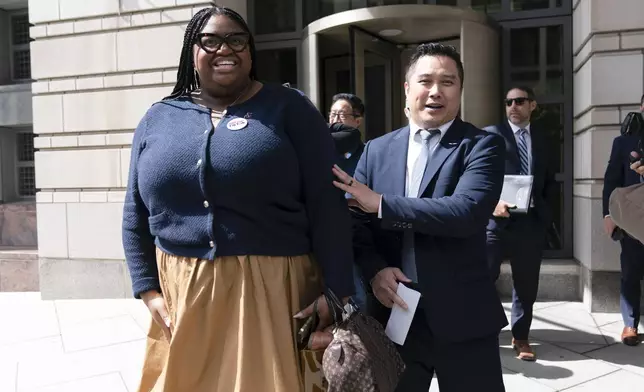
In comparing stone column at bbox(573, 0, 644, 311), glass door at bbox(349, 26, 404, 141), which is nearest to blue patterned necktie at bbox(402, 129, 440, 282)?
stone column at bbox(573, 0, 644, 311)

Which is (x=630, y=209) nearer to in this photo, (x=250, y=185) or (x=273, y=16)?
(x=250, y=185)

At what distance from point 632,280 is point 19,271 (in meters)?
8.54

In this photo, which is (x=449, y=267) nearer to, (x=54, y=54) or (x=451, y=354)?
(x=451, y=354)

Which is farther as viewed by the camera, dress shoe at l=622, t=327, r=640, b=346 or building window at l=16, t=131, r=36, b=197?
building window at l=16, t=131, r=36, b=197

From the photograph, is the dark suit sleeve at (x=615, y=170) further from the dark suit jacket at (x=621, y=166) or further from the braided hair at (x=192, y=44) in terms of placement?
the braided hair at (x=192, y=44)

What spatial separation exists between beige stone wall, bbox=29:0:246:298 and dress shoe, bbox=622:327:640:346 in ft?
19.3

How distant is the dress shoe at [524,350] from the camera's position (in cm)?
453

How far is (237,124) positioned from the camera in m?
1.89

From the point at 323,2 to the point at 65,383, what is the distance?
5990mm

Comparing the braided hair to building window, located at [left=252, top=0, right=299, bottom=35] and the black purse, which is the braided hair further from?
building window, located at [left=252, top=0, right=299, bottom=35]

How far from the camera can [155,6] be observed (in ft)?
23.5

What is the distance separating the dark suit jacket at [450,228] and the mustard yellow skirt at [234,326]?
0.45 meters

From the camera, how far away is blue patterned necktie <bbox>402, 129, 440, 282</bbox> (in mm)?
2131

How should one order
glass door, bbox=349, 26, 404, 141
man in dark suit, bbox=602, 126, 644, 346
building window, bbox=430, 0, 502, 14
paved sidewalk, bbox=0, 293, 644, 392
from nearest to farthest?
paved sidewalk, bbox=0, 293, 644, 392 → man in dark suit, bbox=602, 126, 644, 346 → building window, bbox=430, 0, 502, 14 → glass door, bbox=349, 26, 404, 141
